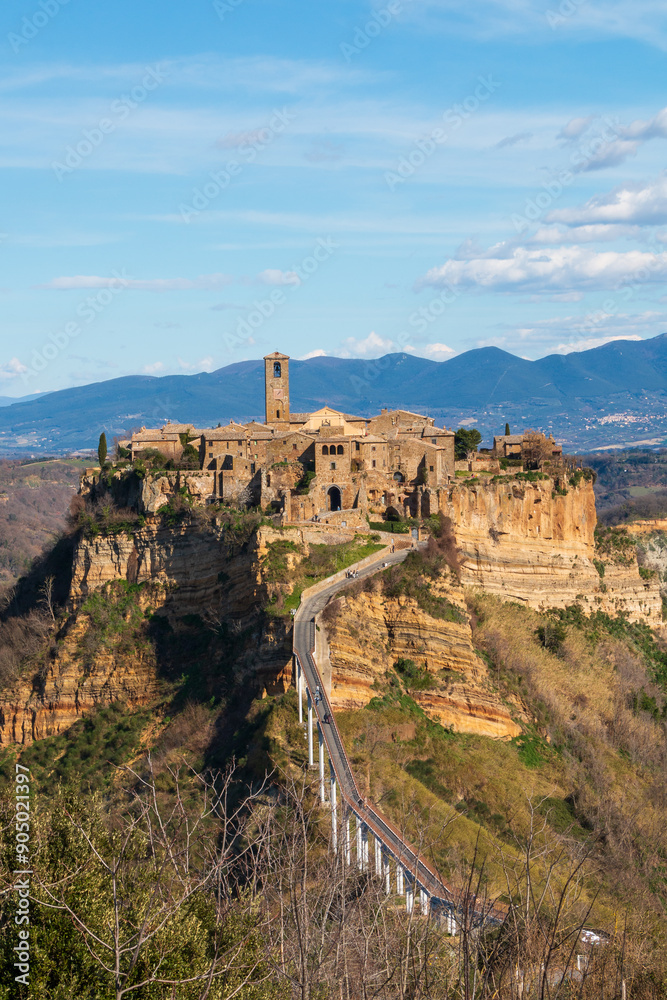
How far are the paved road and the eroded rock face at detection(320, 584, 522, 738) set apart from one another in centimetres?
114

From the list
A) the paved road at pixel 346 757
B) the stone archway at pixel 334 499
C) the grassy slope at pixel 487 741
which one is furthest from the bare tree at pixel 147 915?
the stone archway at pixel 334 499

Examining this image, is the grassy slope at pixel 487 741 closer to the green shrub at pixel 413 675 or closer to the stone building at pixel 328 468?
the green shrub at pixel 413 675

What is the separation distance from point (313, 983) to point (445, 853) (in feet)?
47.1

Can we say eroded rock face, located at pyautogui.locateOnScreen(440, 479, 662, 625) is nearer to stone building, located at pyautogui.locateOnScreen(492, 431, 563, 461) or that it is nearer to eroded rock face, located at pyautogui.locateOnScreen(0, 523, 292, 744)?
stone building, located at pyautogui.locateOnScreen(492, 431, 563, 461)

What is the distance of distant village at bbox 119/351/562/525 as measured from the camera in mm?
50500

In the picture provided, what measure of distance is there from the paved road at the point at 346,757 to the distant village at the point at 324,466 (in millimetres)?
4715

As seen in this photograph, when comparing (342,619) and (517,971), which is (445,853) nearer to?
(342,619)

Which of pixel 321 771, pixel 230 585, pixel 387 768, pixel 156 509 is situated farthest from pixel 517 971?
pixel 156 509

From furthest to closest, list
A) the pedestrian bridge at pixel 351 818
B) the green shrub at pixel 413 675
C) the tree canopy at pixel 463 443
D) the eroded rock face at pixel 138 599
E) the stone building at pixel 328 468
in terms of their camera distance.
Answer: the tree canopy at pixel 463 443
the stone building at pixel 328 468
the eroded rock face at pixel 138 599
the green shrub at pixel 413 675
the pedestrian bridge at pixel 351 818

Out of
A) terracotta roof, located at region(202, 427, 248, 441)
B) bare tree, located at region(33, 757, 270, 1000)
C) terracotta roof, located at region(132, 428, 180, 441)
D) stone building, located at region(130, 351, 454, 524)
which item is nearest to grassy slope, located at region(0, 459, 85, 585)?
terracotta roof, located at region(132, 428, 180, 441)

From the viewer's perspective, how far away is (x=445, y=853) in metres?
32.2

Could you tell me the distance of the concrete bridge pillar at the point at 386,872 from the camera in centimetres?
2567

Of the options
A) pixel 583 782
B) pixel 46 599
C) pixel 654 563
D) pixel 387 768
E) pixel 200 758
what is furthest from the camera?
pixel 654 563

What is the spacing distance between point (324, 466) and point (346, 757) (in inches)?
785
